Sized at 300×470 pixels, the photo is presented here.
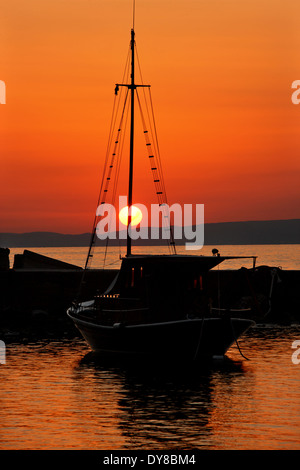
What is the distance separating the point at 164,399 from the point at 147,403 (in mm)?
933

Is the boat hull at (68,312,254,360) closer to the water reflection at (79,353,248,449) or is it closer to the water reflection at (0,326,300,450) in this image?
the water reflection at (79,353,248,449)

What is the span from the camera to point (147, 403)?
2530cm

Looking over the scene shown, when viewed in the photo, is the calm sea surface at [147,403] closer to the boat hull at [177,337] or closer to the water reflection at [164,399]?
the water reflection at [164,399]

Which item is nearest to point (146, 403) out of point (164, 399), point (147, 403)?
point (147, 403)

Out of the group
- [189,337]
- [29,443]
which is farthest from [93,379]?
[29,443]

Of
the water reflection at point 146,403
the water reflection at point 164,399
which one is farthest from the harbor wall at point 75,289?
the water reflection at point 164,399

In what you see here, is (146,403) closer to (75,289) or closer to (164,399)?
(164,399)

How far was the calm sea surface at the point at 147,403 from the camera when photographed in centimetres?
2042

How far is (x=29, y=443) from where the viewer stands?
2006 cm

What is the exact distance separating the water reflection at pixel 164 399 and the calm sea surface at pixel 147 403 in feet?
0.09

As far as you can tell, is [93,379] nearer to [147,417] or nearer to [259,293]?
[147,417]

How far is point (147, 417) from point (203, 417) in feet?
5.38

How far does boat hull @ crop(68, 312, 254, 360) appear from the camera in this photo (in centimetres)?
A: 3325

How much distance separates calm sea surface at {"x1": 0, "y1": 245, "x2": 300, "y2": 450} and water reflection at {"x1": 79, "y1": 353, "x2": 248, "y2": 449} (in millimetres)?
28
